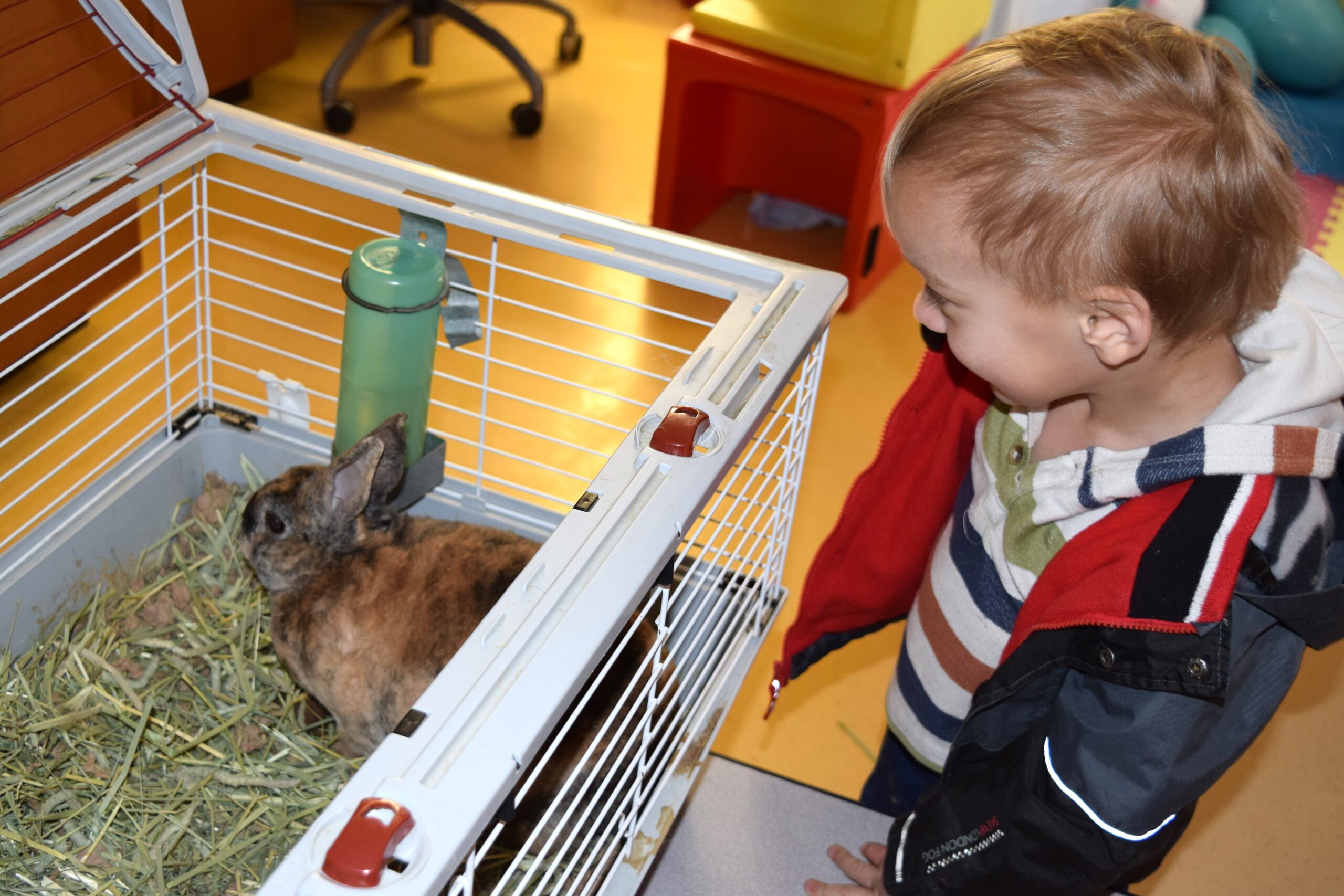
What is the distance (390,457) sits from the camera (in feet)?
3.69

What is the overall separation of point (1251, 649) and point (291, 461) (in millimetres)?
1043

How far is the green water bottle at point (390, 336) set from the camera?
1160mm

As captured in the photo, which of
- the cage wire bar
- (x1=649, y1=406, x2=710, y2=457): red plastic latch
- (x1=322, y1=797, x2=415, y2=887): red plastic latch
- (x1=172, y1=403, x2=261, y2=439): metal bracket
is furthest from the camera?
(x1=172, y1=403, x2=261, y2=439): metal bracket

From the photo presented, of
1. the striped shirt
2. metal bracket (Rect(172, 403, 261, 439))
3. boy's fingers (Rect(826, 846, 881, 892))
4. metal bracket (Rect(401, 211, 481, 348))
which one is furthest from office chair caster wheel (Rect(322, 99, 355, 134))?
boy's fingers (Rect(826, 846, 881, 892))

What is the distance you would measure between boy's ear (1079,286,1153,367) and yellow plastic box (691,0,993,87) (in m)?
1.64

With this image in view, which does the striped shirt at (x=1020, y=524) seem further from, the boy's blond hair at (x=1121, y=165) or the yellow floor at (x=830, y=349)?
the yellow floor at (x=830, y=349)

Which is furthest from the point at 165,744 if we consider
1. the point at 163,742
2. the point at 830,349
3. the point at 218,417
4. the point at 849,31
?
the point at 849,31

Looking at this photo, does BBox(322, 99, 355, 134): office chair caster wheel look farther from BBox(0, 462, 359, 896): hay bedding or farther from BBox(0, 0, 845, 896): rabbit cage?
BBox(0, 462, 359, 896): hay bedding

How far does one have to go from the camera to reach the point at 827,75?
2.47m

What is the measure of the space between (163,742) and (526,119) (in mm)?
2176

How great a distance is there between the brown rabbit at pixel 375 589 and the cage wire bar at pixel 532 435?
75 mm

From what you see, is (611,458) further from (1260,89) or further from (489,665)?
(1260,89)

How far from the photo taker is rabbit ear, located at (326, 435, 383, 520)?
1.07 meters

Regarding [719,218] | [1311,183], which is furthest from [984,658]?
[1311,183]
